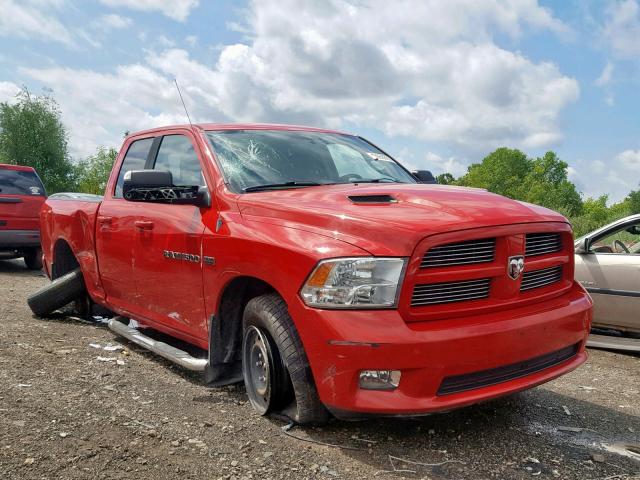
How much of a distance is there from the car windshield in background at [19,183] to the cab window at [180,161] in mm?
7197

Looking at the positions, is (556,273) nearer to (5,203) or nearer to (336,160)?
(336,160)

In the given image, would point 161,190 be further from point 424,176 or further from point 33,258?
point 33,258

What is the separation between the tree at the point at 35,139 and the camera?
153 ft

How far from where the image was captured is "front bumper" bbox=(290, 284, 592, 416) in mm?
2795

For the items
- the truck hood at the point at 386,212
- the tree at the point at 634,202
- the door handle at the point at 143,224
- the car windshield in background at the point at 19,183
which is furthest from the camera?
the tree at the point at 634,202

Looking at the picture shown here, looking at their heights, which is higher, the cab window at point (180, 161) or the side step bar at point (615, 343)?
the cab window at point (180, 161)

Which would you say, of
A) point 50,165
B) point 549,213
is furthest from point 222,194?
point 50,165

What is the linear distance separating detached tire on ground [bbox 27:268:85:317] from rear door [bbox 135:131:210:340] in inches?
66.4

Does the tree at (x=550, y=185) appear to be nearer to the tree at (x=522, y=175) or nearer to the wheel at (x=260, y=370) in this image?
the tree at (x=522, y=175)

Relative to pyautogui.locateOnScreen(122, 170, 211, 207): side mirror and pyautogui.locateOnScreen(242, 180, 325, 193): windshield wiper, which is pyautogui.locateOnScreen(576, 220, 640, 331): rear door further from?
pyautogui.locateOnScreen(122, 170, 211, 207): side mirror

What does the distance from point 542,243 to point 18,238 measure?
9.64 meters

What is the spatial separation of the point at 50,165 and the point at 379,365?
50065 mm

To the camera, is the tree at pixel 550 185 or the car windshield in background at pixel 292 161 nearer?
the car windshield in background at pixel 292 161

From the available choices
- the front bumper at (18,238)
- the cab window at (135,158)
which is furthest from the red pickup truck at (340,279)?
the front bumper at (18,238)
